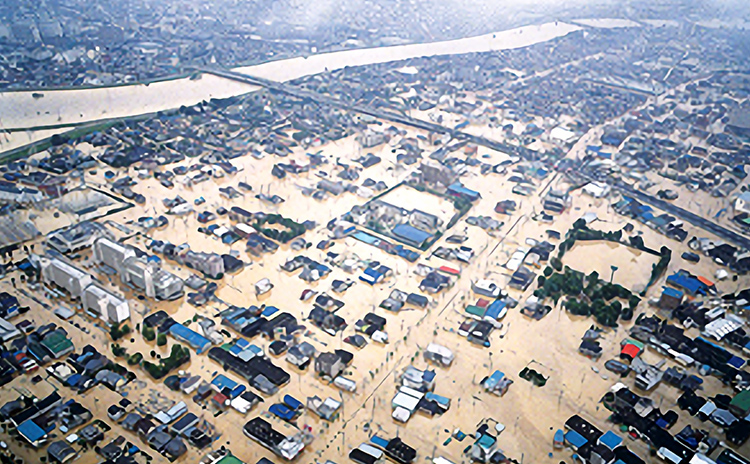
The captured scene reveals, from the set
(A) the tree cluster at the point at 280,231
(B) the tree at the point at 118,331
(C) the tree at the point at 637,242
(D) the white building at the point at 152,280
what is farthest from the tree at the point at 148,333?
(C) the tree at the point at 637,242

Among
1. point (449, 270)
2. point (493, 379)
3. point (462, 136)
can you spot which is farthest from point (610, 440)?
point (462, 136)

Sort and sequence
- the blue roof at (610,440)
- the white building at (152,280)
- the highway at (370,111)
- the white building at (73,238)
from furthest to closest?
1. the highway at (370,111)
2. the white building at (73,238)
3. the white building at (152,280)
4. the blue roof at (610,440)

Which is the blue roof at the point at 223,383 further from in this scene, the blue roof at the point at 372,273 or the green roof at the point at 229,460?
the blue roof at the point at 372,273

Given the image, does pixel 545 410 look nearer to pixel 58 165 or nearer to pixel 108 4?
pixel 58 165

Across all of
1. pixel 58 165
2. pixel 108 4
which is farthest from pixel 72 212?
pixel 108 4

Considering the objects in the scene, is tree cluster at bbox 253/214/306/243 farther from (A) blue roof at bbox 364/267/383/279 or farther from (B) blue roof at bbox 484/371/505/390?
(B) blue roof at bbox 484/371/505/390

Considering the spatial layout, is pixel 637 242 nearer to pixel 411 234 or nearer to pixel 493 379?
pixel 411 234

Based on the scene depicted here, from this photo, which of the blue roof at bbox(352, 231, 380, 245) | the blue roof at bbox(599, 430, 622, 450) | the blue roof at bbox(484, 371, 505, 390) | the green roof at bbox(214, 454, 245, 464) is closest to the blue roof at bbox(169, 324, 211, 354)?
the green roof at bbox(214, 454, 245, 464)
